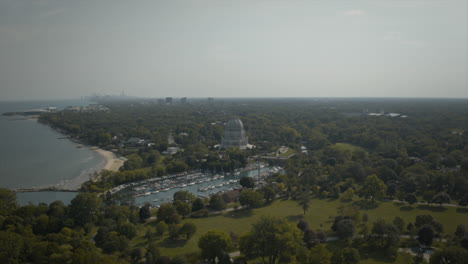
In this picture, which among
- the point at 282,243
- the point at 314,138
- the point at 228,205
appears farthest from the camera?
the point at 314,138

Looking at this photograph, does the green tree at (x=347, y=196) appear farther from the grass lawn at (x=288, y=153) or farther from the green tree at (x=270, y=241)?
the grass lawn at (x=288, y=153)

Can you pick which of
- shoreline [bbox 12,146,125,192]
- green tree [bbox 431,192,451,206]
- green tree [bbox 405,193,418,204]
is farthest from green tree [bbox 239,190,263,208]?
shoreline [bbox 12,146,125,192]

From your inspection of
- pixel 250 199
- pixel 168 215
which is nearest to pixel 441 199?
pixel 250 199

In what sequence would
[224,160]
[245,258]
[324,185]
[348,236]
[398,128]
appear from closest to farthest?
[245,258]
[348,236]
[324,185]
[224,160]
[398,128]

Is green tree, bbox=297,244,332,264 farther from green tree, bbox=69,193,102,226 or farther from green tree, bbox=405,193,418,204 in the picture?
green tree, bbox=69,193,102,226

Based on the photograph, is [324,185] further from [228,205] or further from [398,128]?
[398,128]

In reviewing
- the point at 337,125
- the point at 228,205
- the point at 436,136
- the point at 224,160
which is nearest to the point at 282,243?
the point at 228,205

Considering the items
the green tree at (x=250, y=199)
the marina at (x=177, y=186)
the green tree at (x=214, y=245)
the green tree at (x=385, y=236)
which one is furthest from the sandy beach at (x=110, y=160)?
the green tree at (x=385, y=236)

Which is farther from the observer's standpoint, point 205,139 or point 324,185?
point 205,139
